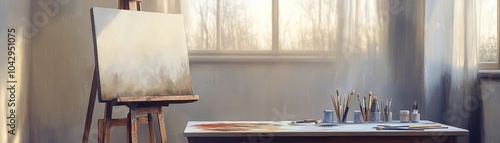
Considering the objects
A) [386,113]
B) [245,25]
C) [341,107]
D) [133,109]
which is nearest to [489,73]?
[386,113]

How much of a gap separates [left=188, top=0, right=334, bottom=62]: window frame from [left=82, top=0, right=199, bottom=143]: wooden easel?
546 millimetres

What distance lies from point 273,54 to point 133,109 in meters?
1.13

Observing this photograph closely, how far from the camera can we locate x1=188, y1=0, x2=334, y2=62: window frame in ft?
13.9

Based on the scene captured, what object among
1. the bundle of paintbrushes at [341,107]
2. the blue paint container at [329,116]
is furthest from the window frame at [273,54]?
the blue paint container at [329,116]

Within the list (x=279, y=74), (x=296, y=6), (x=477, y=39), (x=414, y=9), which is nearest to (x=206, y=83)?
(x=279, y=74)

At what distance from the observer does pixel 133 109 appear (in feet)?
11.5

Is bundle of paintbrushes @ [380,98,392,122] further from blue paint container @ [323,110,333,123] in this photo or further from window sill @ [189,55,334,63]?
window sill @ [189,55,334,63]

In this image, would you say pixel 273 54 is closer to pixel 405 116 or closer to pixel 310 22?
pixel 310 22

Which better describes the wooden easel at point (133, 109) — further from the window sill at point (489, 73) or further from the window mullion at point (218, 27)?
the window sill at point (489, 73)

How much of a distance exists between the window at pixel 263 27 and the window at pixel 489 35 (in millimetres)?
942

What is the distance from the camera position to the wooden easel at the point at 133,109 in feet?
11.4

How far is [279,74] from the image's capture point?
4289mm

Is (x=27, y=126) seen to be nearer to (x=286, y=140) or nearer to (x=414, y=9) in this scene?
(x=286, y=140)

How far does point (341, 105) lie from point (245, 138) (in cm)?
85
